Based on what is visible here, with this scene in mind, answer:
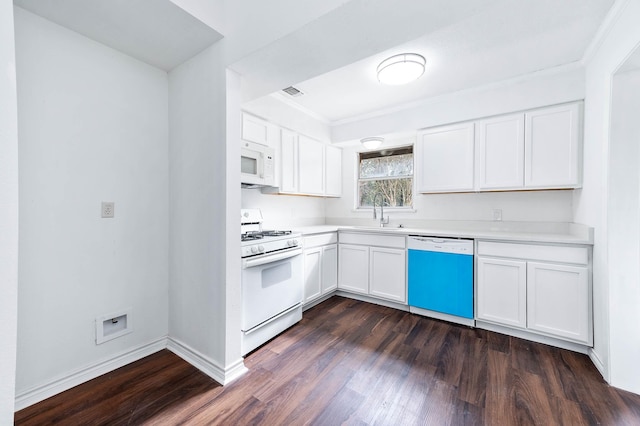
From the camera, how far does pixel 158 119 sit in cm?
215

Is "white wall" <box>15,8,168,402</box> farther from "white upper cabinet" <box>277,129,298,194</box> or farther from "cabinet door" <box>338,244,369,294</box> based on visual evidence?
"cabinet door" <box>338,244,369,294</box>

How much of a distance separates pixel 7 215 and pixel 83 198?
95 centimetres

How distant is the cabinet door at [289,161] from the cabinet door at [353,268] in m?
1.03

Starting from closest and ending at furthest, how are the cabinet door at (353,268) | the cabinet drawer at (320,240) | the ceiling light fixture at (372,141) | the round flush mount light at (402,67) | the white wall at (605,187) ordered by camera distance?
the white wall at (605,187)
the round flush mount light at (402,67)
the cabinet drawer at (320,240)
the cabinet door at (353,268)
the ceiling light fixture at (372,141)

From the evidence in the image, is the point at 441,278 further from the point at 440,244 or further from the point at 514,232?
the point at 514,232

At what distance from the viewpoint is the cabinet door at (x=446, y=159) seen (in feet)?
9.49

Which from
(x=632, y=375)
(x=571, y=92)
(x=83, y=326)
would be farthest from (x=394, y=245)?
(x=83, y=326)

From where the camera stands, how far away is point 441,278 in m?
2.69

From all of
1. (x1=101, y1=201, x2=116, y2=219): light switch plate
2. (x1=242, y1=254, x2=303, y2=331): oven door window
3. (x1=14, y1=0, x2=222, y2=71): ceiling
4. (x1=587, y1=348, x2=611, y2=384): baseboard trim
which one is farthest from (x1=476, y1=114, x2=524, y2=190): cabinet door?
(x1=101, y1=201, x2=116, y2=219): light switch plate

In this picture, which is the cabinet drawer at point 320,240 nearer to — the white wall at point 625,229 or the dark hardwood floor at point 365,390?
the dark hardwood floor at point 365,390

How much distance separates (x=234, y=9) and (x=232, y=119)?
70 centimetres

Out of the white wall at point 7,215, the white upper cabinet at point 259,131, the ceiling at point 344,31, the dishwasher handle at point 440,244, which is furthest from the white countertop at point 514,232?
the white wall at point 7,215

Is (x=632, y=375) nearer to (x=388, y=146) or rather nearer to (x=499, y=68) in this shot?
(x=499, y=68)

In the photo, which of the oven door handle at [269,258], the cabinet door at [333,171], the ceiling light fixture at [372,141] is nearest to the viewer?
the oven door handle at [269,258]
